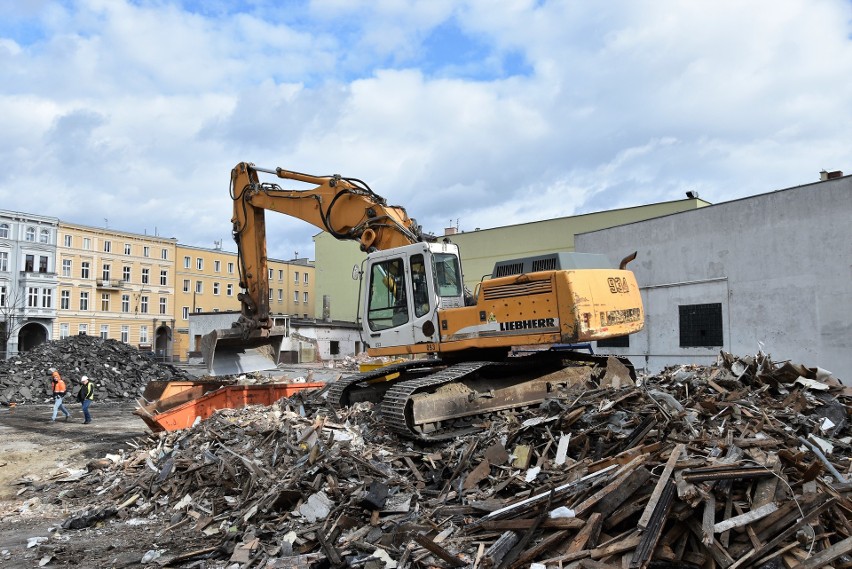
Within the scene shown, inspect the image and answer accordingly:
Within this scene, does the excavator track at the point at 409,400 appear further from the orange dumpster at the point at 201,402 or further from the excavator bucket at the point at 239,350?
the orange dumpster at the point at 201,402

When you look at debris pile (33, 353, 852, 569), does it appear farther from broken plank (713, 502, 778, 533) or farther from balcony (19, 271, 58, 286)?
balcony (19, 271, 58, 286)

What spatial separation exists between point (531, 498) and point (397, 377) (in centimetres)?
443

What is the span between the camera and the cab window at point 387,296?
9648 mm

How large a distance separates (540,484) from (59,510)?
7017 mm

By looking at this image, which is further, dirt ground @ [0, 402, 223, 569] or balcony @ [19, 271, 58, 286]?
balcony @ [19, 271, 58, 286]

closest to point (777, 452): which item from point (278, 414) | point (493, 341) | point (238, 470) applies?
point (493, 341)

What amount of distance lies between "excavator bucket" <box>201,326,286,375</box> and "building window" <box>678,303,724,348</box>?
Result: 15.1 meters

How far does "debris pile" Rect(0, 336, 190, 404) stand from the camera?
23.8 meters

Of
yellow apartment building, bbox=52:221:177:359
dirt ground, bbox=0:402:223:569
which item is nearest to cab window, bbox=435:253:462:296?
dirt ground, bbox=0:402:223:569

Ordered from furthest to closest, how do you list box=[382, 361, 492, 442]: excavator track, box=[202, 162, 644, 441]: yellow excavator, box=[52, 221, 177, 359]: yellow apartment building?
box=[52, 221, 177, 359]: yellow apartment building, box=[202, 162, 644, 441]: yellow excavator, box=[382, 361, 492, 442]: excavator track

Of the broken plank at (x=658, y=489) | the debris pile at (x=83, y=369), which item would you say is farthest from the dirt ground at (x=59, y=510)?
the debris pile at (x=83, y=369)

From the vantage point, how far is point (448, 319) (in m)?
9.30

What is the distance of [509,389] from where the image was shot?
356 inches

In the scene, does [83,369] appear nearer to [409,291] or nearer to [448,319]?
[409,291]
